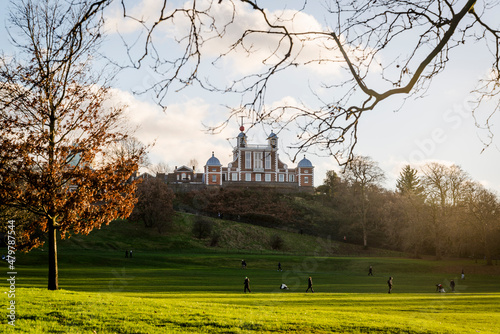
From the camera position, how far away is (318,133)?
6062mm

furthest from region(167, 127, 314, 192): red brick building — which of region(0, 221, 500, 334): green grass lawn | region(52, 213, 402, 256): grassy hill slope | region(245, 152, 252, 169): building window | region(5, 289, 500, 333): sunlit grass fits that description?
region(5, 289, 500, 333): sunlit grass

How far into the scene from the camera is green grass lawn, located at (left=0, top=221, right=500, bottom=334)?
1277cm

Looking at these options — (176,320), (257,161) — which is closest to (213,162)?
(257,161)

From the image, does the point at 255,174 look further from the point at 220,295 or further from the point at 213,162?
the point at 220,295

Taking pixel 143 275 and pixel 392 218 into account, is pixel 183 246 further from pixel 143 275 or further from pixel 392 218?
pixel 392 218

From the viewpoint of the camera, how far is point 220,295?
2544 cm

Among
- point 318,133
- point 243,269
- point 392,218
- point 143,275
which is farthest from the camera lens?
point 392,218

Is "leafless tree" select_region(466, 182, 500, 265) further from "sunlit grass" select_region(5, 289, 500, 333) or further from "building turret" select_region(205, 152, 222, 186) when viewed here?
"building turret" select_region(205, 152, 222, 186)

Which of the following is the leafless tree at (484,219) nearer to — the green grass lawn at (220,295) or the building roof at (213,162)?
the green grass lawn at (220,295)

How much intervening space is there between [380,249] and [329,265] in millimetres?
21975

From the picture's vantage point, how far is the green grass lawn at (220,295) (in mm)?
12766

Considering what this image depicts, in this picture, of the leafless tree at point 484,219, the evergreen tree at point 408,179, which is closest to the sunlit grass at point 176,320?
the leafless tree at point 484,219

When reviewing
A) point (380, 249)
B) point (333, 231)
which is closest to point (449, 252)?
point (380, 249)

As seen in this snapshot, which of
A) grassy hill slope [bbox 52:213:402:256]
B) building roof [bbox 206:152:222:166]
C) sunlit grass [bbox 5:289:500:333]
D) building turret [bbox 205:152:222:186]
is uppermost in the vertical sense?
building roof [bbox 206:152:222:166]
